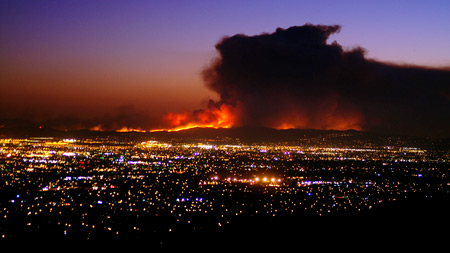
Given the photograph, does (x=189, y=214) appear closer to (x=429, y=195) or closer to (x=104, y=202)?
(x=104, y=202)

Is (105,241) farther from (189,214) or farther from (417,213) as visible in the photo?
(417,213)

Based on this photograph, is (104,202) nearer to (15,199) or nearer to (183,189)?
(15,199)

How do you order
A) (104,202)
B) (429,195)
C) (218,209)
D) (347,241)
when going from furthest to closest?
(429,195) → (104,202) → (218,209) → (347,241)

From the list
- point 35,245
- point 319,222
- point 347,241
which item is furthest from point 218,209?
point 35,245

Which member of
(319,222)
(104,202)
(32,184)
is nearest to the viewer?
(319,222)

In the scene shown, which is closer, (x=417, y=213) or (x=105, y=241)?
(x=105, y=241)

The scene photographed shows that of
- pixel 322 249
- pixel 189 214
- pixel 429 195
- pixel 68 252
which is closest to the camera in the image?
pixel 68 252

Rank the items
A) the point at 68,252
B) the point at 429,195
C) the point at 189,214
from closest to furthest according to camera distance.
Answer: the point at 68,252, the point at 189,214, the point at 429,195

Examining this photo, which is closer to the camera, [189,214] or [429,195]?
[189,214]

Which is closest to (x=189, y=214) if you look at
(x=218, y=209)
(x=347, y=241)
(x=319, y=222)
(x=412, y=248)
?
(x=218, y=209)
